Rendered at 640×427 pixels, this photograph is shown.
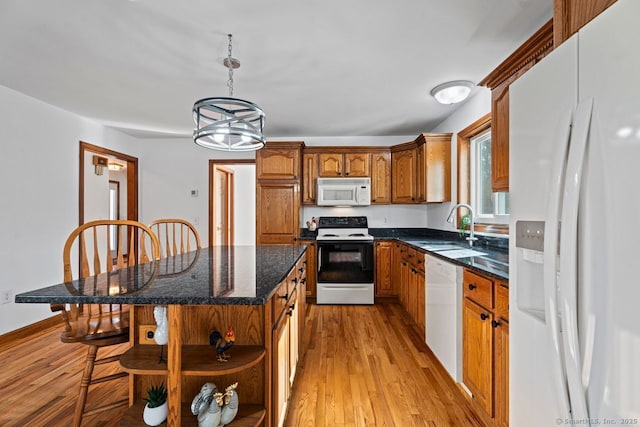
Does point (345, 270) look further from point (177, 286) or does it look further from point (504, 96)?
point (177, 286)

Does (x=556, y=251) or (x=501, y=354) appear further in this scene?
(x=501, y=354)

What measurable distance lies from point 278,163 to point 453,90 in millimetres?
2310

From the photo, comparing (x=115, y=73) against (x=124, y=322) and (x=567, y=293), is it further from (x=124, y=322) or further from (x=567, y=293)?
(x=567, y=293)

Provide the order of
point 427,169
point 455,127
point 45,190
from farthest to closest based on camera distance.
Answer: point 427,169, point 455,127, point 45,190

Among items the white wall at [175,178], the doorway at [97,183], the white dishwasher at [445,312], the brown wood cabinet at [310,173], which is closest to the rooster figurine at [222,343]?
the white dishwasher at [445,312]

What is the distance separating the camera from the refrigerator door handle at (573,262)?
717mm

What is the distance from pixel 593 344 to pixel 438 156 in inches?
129

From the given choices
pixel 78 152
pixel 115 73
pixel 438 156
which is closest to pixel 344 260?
pixel 438 156

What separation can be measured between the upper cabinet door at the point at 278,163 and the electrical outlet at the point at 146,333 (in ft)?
9.69

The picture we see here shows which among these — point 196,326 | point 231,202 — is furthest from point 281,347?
point 231,202

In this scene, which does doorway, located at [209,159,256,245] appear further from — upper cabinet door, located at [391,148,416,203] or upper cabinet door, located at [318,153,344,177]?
upper cabinet door, located at [391,148,416,203]

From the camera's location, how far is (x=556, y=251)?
2.56ft

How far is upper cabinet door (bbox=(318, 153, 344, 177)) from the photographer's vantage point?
4242 millimetres

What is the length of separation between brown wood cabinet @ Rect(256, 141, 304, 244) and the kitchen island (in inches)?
99.9
